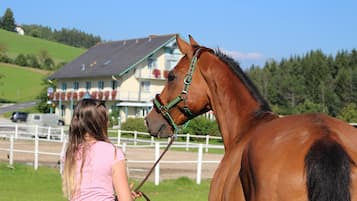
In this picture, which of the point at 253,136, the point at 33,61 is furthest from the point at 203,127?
the point at 33,61

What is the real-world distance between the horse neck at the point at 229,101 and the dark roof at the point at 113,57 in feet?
180

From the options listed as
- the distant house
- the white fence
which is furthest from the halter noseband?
the distant house

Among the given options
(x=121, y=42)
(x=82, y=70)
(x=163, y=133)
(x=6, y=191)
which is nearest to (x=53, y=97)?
(x=82, y=70)

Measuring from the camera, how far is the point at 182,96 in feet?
17.1

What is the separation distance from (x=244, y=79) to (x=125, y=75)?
56.6m

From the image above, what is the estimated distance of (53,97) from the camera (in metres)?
69.4

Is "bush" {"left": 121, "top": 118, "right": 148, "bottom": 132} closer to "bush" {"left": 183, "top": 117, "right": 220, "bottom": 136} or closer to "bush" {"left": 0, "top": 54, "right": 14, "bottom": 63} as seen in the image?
"bush" {"left": 183, "top": 117, "right": 220, "bottom": 136}

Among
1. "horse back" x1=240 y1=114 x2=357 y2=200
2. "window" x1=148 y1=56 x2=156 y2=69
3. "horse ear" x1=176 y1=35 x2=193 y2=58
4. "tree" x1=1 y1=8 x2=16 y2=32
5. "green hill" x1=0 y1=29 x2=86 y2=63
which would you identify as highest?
"tree" x1=1 y1=8 x2=16 y2=32

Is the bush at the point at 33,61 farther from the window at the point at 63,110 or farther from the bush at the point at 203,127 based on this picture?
the bush at the point at 203,127

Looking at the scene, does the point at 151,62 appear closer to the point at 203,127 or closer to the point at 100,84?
the point at 100,84

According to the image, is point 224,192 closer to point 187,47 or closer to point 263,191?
point 263,191

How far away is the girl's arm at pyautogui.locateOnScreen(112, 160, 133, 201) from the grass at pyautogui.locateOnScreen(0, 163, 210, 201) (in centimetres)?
836

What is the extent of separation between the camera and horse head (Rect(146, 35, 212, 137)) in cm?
517

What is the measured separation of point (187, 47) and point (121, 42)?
64.3 meters
